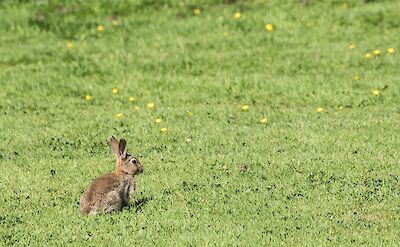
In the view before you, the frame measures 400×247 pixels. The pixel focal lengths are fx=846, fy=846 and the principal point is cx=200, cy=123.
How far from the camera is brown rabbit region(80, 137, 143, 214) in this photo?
10086 millimetres

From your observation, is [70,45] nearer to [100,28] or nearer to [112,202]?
[100,28]

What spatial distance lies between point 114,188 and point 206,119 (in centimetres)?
491

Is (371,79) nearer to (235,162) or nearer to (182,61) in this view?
(182,61)

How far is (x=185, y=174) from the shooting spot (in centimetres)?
1193

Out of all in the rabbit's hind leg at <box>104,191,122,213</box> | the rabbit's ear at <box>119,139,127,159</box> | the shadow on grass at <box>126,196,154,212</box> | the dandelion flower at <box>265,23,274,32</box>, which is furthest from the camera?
the dandelion flower at <box>265,23,274,32</box>

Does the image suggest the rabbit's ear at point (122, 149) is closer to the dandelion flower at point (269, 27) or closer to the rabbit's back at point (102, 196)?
the rabbit's back at point (102, 196)

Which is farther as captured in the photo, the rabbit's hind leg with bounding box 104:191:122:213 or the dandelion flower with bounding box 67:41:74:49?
the dandelion flower with bounding box 67:41:74:49

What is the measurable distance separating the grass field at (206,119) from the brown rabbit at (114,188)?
0.58 feet

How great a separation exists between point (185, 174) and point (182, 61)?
615 centimetres

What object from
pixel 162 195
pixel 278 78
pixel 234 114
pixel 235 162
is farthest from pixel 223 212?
pixel 278 78

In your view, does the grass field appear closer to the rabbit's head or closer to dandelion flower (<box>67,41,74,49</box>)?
dandelion flower (<box>67,41,74,49</box>)

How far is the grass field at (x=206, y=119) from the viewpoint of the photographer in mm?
10180

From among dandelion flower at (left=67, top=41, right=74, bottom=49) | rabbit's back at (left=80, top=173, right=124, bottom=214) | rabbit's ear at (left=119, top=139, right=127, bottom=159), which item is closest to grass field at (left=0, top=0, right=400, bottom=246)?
dandelion flower at (left=67, top=41, right=74, bottom=49)

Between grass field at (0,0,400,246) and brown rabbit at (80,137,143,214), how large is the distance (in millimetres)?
176
